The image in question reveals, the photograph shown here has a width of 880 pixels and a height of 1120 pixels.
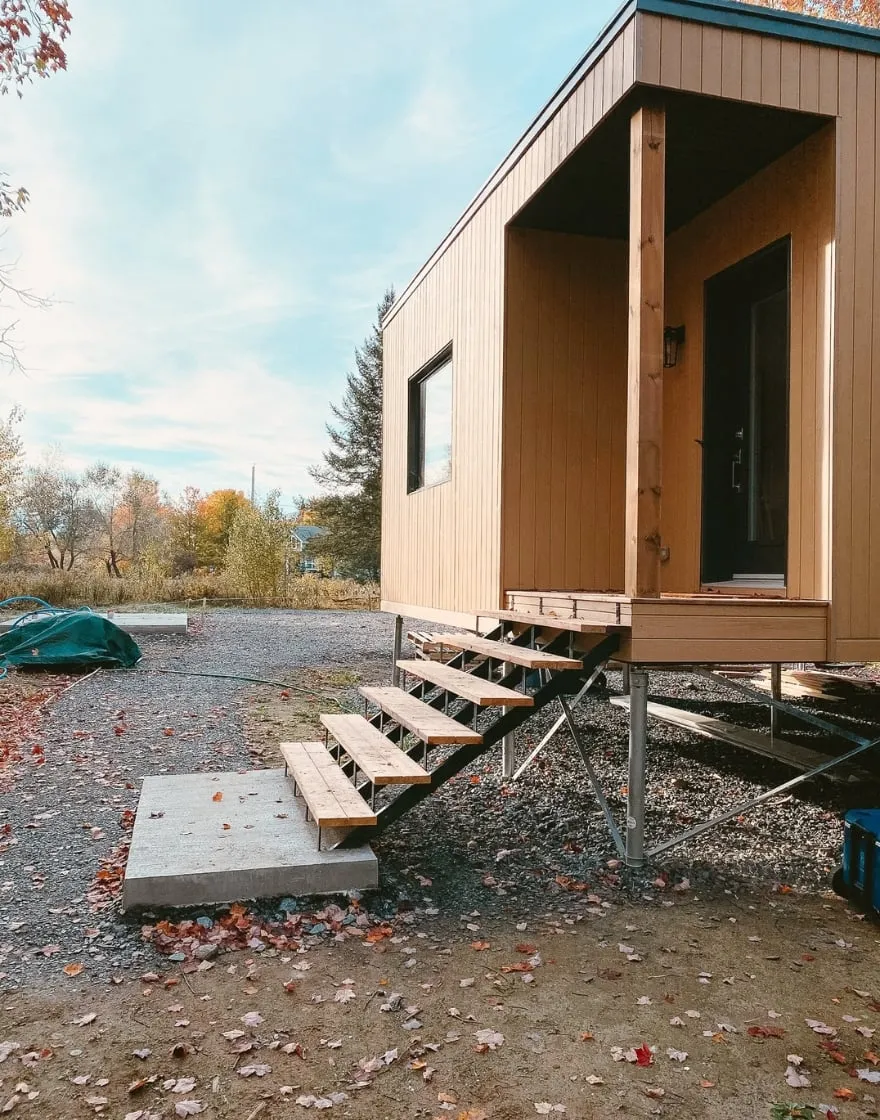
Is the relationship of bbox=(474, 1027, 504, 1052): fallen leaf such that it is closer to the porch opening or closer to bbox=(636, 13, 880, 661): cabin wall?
bbox=(636, 13, 880, 661): cabin wall

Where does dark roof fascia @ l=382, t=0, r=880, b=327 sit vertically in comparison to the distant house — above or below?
above

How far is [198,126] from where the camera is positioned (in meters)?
19.6

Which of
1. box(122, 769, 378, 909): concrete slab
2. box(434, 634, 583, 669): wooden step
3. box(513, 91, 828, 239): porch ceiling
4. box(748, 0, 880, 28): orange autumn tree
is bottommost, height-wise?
box(122, 769, 378, 909): concrete slab

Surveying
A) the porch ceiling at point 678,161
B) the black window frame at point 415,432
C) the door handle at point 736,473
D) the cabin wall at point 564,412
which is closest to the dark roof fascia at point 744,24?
the porch ceiling at point 678,161

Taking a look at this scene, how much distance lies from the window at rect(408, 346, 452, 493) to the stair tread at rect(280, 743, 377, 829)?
2.93m

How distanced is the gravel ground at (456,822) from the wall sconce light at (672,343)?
111 inches

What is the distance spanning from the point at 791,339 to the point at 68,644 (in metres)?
7.72

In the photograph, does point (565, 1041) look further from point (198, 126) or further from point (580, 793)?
point (198, 126)

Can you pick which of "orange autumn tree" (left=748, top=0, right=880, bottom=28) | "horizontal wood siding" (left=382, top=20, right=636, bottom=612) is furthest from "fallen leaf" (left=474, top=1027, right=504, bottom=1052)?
"orange autumn tree" (left=748, top=0, right=880, bottom=28)

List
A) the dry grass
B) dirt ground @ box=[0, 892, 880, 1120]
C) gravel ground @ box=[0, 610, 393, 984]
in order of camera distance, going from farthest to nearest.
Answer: the dry grass → gravel ground @ box=[0, 610, 393, 984] → dirt ground @ box=[0, 892, 880, 1120]

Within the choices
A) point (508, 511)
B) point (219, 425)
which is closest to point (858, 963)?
point (508, 511)

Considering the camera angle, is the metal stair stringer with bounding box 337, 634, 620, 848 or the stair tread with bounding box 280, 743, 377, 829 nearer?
the stair tread with bounding box 280, 743, 377, 829

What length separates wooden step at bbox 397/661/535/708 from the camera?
3656 millimetres

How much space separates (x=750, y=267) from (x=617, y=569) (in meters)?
2.06
